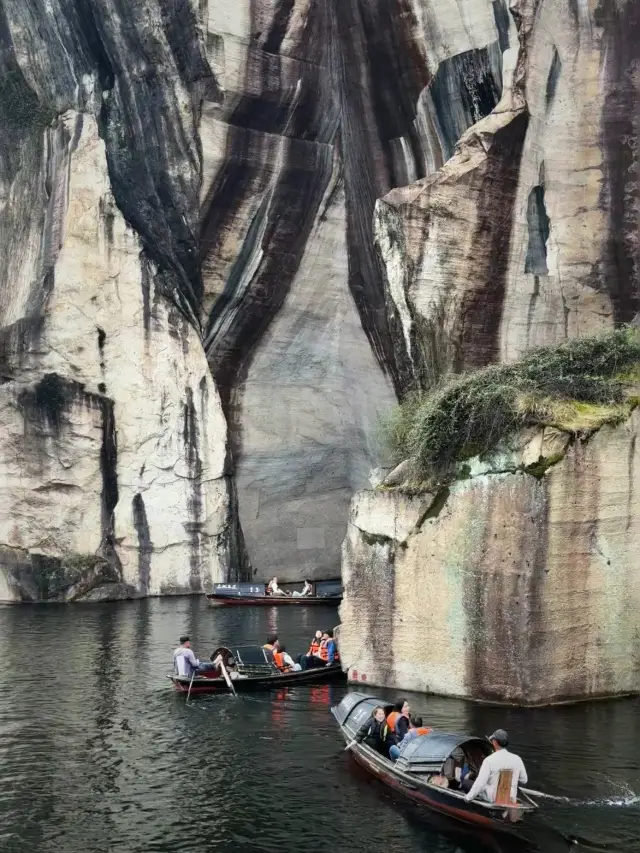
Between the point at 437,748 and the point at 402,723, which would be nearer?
the point at 437,748

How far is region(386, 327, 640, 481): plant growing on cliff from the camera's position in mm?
16469

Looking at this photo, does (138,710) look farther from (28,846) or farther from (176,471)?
(176,471)

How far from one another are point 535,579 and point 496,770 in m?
4.81

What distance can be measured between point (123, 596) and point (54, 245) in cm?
1218

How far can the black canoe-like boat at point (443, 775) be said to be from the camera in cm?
1130

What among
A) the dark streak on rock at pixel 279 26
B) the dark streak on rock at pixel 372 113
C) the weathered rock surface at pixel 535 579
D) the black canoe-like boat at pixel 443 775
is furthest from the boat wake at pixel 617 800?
the dark streak on rock at pixel 279 26

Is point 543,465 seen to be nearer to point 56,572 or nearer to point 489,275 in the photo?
point 489,275

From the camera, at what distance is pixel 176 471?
115ft

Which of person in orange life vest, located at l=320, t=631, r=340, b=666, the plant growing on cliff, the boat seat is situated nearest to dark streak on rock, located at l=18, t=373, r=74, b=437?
person in orange life vest, located at l=320, t=631, r=340, b=666

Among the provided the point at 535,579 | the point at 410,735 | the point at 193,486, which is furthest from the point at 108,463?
the point at 410,735

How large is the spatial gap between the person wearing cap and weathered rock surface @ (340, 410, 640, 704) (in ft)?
14.1

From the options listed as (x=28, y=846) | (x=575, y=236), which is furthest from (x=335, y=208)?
(x=28, y=846)

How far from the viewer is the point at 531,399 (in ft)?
54.4

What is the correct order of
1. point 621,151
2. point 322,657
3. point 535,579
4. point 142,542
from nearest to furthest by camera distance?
point 535,579, point 322,657, point 621,151, point 142,542
